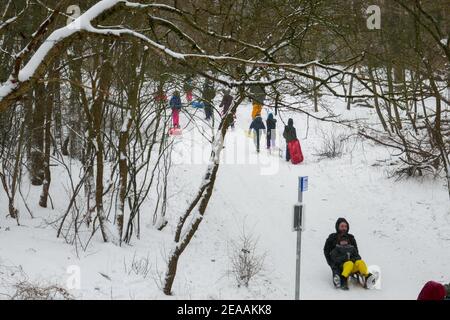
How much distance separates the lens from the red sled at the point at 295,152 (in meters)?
17.9

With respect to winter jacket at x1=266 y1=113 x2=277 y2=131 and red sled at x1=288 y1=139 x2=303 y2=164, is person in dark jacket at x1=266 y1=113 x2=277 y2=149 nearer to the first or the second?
winter jacket at x1=266 y1=113 x2=277 y2=131

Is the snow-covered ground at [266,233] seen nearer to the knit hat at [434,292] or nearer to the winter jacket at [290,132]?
the winter jacket at [290,132]

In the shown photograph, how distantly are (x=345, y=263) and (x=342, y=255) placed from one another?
0.88 feet

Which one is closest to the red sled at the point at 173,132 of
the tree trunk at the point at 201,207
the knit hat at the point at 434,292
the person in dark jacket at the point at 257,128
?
the tree trunk at the point at 201,207

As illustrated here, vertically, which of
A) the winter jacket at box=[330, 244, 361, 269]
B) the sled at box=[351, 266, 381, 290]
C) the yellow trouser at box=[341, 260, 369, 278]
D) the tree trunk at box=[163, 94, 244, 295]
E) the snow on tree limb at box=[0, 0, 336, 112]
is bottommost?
the sled at box=[351, 266, 381, 290]

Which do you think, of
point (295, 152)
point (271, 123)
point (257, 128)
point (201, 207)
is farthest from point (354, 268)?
point (271, 123)

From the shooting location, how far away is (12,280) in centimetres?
741

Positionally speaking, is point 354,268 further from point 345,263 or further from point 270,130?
point 270,130

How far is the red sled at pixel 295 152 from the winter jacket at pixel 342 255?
7500mm

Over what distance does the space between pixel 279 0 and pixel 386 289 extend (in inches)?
205

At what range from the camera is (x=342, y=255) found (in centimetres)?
1047

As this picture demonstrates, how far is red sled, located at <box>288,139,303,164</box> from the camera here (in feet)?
58.9

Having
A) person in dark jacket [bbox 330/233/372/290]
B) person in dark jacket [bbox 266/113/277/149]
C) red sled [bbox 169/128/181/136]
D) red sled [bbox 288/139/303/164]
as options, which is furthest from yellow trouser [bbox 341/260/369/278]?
person in dark jacket [bbox 266/113/277/149]
